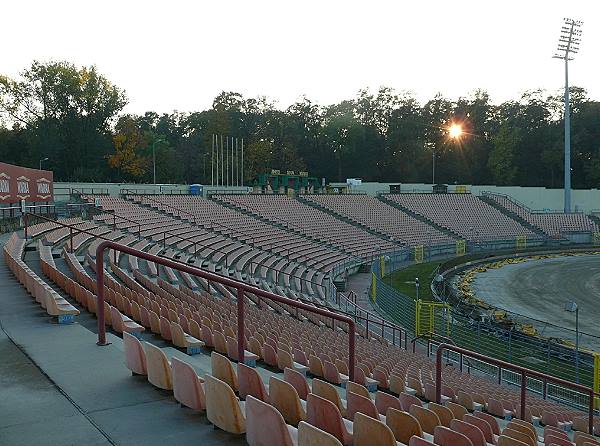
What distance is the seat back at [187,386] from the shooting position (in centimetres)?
464

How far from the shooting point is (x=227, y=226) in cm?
3422

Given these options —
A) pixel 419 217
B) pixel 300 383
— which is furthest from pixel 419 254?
pixel 300 383

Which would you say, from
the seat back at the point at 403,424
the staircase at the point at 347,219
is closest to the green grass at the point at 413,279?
the staircase at the point at 347,219

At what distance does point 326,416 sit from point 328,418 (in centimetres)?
2

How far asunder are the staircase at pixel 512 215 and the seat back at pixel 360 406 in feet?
178

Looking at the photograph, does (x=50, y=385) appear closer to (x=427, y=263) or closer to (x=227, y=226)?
(x=227, y=226)

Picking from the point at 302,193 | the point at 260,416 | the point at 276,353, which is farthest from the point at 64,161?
the point at 260,416

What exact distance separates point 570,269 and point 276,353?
37478 millimetres

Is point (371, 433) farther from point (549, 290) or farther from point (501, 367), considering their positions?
point (549, 290)

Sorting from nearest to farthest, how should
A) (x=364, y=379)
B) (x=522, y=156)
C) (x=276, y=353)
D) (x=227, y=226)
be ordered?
(x=276, y=353), (x=364, y=379), (x=227, y=226), (x=522, y=156)

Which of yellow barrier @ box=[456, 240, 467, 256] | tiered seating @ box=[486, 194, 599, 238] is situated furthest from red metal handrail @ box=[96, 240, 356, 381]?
tiered seating @ box=[486, 194, 599, 238]

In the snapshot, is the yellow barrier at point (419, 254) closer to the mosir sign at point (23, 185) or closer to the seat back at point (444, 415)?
the mosir sign at point (23, 185)

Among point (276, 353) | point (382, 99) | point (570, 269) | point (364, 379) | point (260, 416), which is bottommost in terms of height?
point (570, 269)

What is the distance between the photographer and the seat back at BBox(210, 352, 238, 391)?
5230 millimetres
